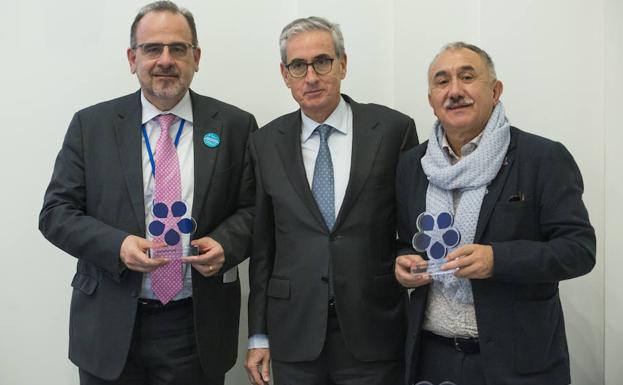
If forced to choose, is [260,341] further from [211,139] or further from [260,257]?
[211,139]

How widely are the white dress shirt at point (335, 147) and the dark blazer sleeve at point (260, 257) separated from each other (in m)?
0.07

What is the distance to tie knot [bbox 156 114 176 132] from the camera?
254cm

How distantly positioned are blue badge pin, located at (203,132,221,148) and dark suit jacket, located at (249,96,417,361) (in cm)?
20

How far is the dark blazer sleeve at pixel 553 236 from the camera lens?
191 centimetres

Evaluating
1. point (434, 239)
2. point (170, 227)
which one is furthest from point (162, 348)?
point (434, 239)

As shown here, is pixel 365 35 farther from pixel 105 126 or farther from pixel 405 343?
pixel 405 343

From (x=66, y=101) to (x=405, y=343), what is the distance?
6.28 ft

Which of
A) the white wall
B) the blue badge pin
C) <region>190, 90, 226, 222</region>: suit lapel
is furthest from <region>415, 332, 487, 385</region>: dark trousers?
the blue badge pin

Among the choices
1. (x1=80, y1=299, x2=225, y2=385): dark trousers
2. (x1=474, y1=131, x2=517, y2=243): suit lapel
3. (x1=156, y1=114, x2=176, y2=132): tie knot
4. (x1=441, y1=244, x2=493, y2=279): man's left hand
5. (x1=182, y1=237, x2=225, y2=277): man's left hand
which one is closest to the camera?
(x1=441, y1=244, x2=493, y2=279): man's left hand

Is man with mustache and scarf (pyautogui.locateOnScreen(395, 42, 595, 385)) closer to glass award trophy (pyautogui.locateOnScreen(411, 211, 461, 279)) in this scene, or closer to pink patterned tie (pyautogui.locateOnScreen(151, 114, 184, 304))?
glass award trophy (pyautogui.locateOnScreen(411, 211, 461, 279))

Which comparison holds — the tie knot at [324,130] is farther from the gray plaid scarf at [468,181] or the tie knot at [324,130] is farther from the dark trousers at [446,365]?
the dark trousers at [446,365]

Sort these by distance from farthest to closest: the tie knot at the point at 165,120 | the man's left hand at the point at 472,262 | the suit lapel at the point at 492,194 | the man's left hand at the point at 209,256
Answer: the tie knot at the point at 165,120
the man's left hand at the point at 209,256
the suit lapel at the point at 492,194
the man's left hand at the point at 472,262

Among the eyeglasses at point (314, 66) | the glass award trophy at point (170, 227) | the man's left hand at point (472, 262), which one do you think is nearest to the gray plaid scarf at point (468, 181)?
the man's left hand at point (472, 262)

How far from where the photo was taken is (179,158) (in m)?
2.53
